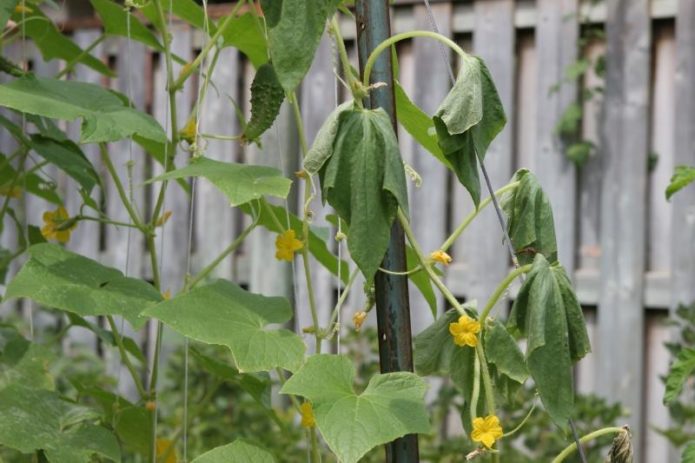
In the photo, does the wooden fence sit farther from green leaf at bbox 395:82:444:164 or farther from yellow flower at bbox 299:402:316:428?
yellow flower at bbox 299:402:316:428

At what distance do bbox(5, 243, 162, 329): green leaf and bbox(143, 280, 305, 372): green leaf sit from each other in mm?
92

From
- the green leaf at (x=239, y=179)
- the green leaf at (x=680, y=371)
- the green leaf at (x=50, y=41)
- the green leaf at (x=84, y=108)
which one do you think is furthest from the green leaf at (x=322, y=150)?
the green leaf at (x=50, y=41)

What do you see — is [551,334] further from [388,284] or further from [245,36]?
[245,36]

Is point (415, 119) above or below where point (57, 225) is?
above

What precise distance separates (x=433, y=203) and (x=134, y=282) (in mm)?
3143

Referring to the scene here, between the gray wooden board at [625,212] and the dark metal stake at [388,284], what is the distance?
9.91ft

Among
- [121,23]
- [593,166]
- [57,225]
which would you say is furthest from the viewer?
[593,166]

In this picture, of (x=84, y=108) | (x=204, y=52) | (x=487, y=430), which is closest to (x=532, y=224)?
(x=487, y=430)

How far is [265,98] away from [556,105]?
3.13 metres

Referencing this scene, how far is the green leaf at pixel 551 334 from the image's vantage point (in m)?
1.09

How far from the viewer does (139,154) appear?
517 centimetres

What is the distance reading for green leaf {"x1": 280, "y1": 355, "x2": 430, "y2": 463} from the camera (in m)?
1.10

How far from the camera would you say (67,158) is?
65.9 inches

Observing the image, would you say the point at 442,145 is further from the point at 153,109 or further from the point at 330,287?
the point at 153,109
